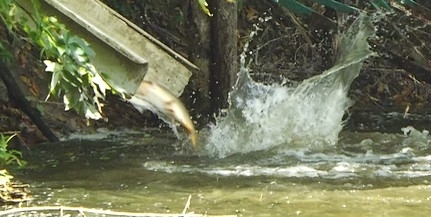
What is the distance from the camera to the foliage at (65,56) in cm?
332

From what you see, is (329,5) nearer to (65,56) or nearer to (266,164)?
(266,164)

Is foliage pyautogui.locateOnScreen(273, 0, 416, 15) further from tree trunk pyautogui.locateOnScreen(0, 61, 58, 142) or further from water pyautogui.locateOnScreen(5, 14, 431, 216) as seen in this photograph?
tree trunk pyautogui.locateOnScreen(0, 61, 58, 142)

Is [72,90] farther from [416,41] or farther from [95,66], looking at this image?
[416,41]

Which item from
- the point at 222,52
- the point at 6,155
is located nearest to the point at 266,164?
the point at 6,155

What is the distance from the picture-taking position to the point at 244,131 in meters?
7.35

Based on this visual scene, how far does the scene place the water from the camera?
15.7 feet

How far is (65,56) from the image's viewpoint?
3344 millimetres

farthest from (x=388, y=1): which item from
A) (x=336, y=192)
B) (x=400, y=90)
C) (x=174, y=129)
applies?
(x=336, y=192)

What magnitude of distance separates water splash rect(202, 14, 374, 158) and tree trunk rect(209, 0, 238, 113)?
18 cm

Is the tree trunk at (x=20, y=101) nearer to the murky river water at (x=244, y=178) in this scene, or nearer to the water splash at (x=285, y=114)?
the murky river water at (x=244, y=178)

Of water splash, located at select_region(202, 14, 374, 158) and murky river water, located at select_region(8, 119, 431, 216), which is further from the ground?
water splash, located at select_region(202, 14, 374, 158)

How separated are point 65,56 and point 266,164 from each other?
310cm

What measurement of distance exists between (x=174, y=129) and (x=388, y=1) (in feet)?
9.80

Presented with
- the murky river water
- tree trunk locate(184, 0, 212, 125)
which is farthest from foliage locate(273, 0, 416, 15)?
the murky river water
